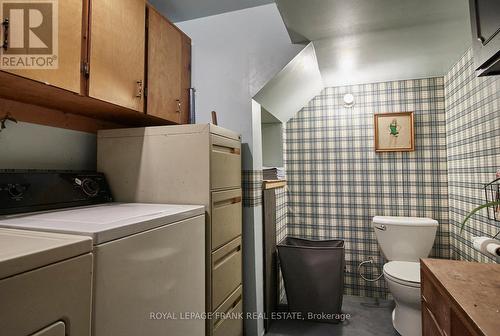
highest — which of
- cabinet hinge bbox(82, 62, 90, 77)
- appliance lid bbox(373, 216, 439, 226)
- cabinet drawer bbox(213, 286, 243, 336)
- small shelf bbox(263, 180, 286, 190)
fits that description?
cabinet hinge bbox(82, 62, 90, 77)

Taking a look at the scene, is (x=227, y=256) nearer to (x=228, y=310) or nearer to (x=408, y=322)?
(x=228, y=310)

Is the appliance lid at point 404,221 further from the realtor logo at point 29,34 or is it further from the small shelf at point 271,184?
the realtor logo at point 29,34

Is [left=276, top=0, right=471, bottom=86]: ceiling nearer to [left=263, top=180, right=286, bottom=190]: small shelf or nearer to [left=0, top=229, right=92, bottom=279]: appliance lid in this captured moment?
[left=263, top=180, right=286, bottom=190]: small shelf

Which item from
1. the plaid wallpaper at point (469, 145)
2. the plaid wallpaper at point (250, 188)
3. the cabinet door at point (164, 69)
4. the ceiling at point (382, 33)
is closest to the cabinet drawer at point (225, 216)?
the plaid wallpaper at point (250, 188)

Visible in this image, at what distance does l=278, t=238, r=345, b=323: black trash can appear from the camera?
211 centimetres

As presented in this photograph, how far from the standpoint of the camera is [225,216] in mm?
1563

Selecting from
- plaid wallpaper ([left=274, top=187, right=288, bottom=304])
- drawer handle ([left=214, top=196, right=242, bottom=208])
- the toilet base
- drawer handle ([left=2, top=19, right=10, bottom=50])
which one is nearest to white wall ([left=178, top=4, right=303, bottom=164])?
drawer handle ([left=214, top=196, right=242, bottom=208])

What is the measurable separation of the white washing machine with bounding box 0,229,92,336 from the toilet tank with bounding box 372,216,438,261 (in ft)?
7.44

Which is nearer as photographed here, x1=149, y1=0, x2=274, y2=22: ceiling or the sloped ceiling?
x1=149, y1=0, x2=274, y2=22: ceiling

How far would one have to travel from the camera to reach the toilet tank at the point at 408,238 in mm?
2215

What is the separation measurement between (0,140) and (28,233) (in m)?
0.68

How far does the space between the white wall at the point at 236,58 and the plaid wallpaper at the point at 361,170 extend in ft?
3.42

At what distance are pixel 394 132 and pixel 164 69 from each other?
2.07 metres

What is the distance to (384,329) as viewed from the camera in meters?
2.05
